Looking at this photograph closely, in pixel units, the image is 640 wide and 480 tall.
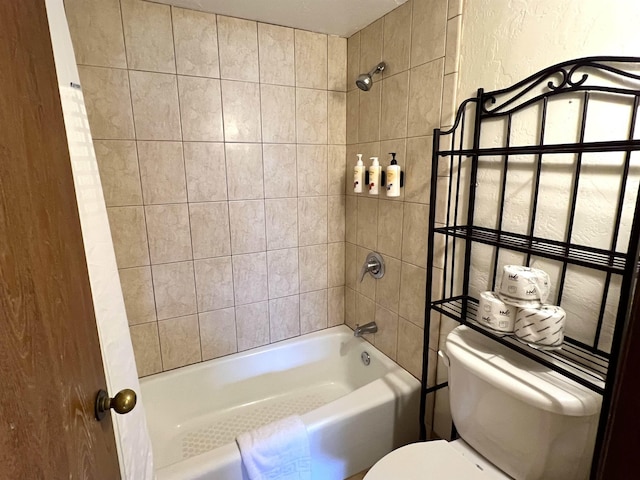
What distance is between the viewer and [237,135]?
182cm

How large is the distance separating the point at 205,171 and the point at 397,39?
112 centimetres

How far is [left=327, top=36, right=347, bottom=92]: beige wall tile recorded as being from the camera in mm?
1948

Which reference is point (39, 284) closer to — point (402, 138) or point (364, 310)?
point (402, 138)

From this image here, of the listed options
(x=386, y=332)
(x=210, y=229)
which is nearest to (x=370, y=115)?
(x=210, y=229)

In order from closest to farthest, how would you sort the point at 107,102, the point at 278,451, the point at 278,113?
the point at 278,451
the point at 107,102
the point at 278,113

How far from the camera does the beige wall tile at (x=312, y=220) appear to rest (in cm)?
207

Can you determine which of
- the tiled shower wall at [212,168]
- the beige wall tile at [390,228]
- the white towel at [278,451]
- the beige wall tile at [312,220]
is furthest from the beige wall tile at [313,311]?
the white towel at [278,451]

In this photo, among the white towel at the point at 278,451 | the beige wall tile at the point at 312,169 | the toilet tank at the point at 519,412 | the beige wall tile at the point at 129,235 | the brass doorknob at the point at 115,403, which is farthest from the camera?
the beige wall tile at the point at 312,169

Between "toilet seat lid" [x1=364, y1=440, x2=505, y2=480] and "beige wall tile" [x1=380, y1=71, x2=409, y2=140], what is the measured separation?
1292 mm

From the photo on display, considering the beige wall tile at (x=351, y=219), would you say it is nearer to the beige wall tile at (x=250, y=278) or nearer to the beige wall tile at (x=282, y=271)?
the beige wall tile at (x=282, y=271)

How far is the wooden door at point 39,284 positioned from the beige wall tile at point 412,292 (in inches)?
51.5

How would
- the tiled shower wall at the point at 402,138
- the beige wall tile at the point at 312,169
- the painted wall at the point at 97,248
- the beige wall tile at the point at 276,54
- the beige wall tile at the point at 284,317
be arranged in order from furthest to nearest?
the beige wall tile at the point at 284,317
the beige wall tile at the point at 312,169
the beige wall tile at the point at 276,54
the tiled shower wall at the point at 402,138
the painted wall at the point at 97,248

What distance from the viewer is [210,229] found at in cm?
186

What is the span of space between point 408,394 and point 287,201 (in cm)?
118
